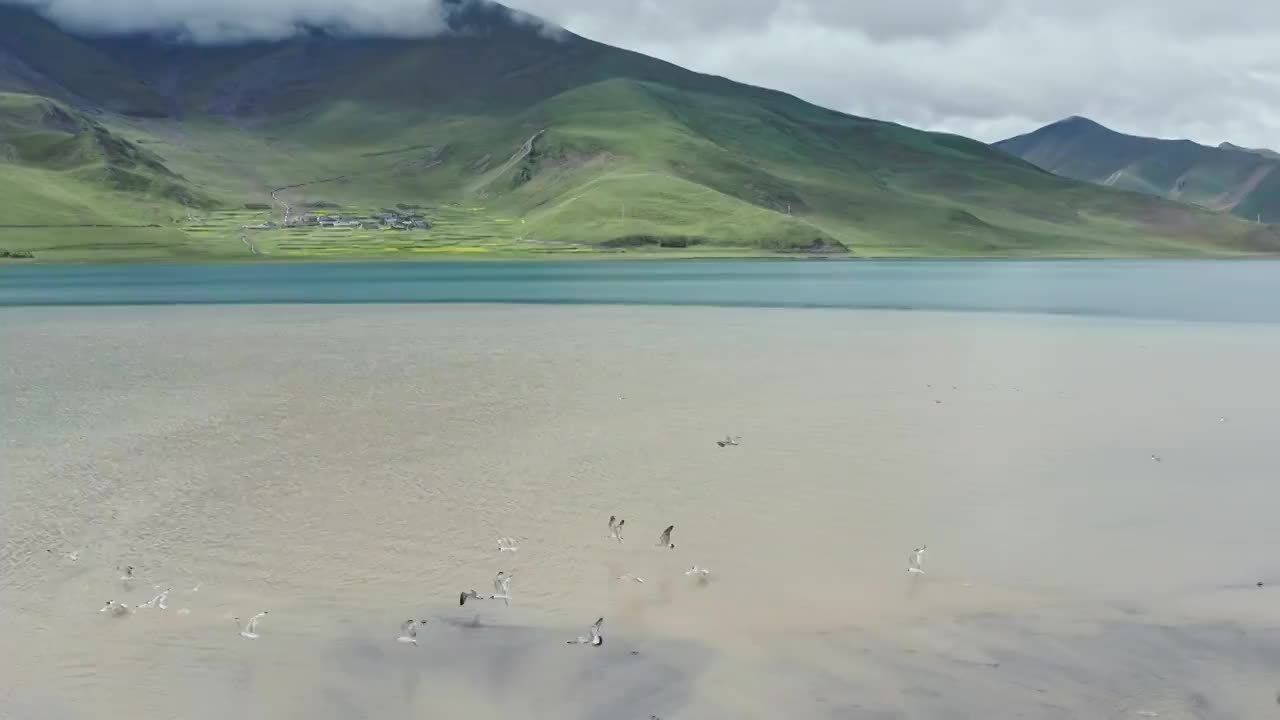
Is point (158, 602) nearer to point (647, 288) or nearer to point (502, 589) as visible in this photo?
point (502, 589)

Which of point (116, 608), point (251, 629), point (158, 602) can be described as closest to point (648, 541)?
point (251, 629)

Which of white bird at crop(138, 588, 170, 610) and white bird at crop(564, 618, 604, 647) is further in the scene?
white bird at crop(138, 588, 170, 610)

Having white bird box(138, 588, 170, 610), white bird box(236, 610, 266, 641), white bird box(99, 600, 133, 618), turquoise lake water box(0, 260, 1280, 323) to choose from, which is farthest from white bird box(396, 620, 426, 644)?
turquoise lake water box(0, 260, 1280, 323)

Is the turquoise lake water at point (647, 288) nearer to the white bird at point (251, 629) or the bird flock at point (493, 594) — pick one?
the bird flock at point (493, 594)

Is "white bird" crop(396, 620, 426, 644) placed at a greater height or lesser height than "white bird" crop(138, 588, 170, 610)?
greater

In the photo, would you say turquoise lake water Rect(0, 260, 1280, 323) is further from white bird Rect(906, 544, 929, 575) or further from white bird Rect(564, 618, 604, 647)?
white bird Rect(564, 618, 604, 647)

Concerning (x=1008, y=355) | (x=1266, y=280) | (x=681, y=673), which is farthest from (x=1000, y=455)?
(x=1266, y=280)

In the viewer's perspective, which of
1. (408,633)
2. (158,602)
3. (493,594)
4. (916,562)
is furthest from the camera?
(916,562)
